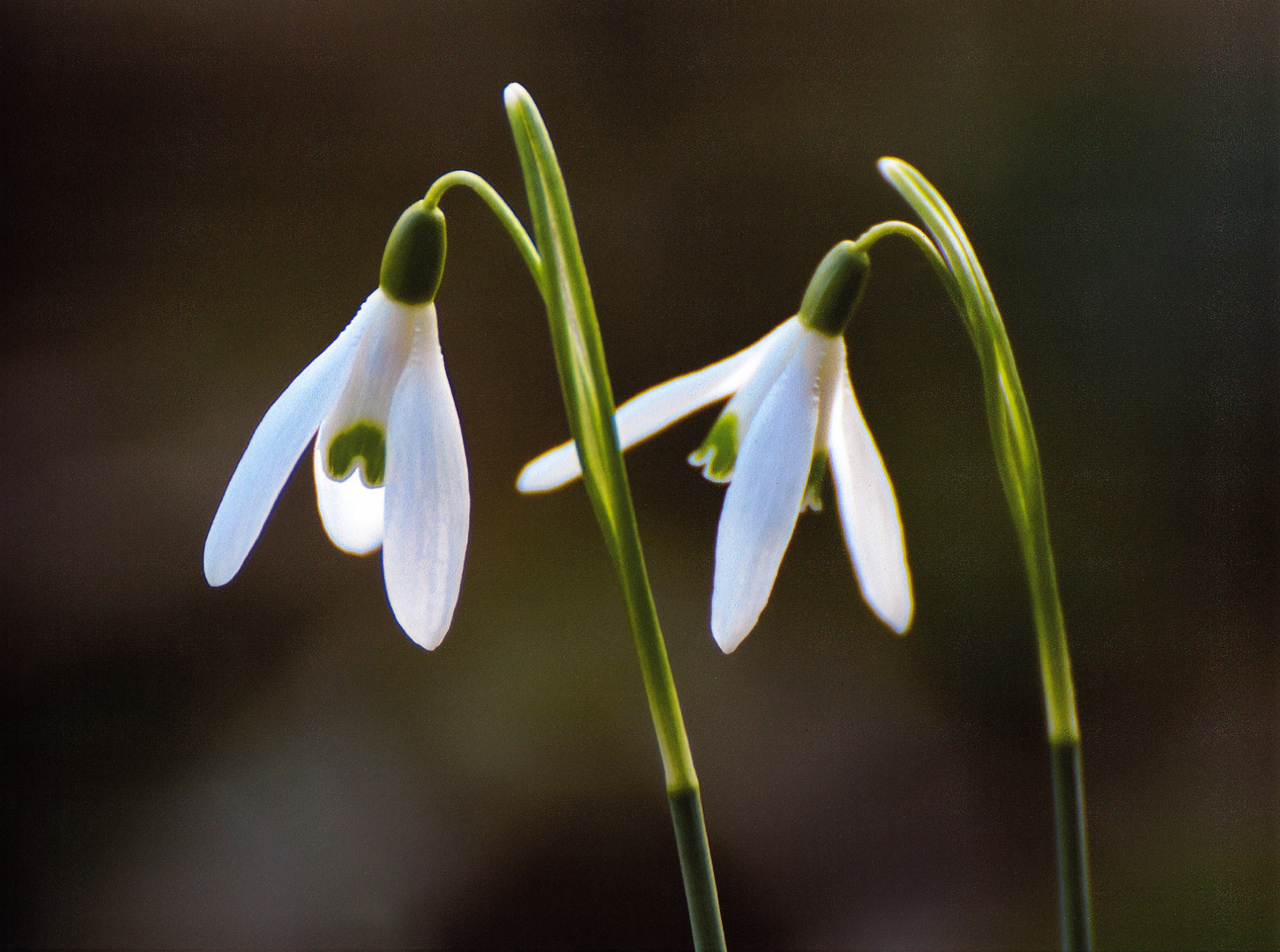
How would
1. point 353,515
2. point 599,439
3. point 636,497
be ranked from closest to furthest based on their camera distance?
point 599,439, point 353,515, point 636,497

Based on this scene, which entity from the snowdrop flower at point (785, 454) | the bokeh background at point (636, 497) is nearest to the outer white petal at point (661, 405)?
the snowdrop flower at point (785, 454)

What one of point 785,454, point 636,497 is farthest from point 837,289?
point 636,497

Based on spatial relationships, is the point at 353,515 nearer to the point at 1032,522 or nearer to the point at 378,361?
the point at 378,361

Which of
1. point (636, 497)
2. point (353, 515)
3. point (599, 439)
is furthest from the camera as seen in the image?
point (636, 497)

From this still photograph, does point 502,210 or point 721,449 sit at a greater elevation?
point 502,210

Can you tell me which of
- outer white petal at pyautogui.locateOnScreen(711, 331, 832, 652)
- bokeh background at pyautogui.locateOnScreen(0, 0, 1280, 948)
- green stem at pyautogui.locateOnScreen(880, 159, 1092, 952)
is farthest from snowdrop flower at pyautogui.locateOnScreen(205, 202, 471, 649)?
bokeh background at pyautogui.locateOnScreen(0, 0, 1280, 948)

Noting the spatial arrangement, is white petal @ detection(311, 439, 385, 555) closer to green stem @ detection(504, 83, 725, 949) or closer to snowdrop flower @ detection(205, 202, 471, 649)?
snowdrop flower @ detection(205, 202, 471, 649)

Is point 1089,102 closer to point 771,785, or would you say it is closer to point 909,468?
point 909,468
